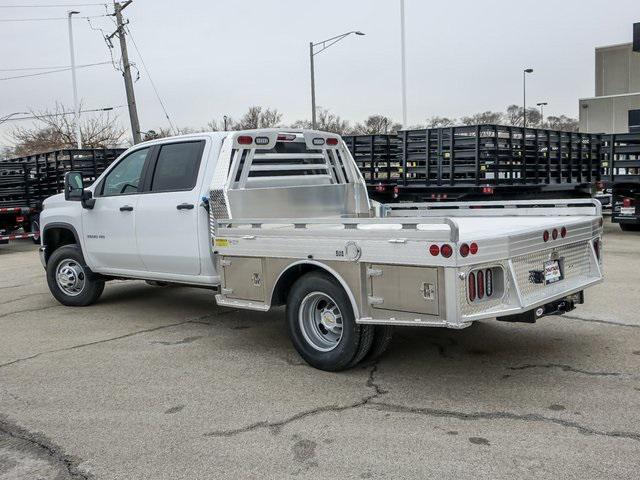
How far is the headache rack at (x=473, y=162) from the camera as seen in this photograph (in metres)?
13.7

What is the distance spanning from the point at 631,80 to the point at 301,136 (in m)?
39.0

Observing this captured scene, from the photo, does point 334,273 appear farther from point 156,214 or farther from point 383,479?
point 156,214

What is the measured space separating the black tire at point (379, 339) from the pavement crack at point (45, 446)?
7.70ft

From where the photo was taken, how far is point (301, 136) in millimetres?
7207

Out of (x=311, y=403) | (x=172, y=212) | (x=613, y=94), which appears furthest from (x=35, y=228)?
(x=613, y=94)

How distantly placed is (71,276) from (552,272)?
5956 mm

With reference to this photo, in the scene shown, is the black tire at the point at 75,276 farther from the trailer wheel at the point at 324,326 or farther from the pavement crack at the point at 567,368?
the pavement crack at the point at 567,368

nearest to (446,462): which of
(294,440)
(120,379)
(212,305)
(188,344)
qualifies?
(294,440)

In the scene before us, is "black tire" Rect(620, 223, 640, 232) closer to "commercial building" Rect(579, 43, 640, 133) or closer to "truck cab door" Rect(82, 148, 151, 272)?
"truck cab door" Rect(82, 148, 151, 272)

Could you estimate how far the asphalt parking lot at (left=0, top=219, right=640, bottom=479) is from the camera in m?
3.83

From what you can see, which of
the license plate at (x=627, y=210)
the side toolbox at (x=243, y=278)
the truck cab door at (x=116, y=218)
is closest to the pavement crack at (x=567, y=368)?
the side toolbox at (x=243, y=278)

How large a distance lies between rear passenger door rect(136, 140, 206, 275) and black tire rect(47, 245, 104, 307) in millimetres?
1435

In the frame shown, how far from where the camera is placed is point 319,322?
5.57 m

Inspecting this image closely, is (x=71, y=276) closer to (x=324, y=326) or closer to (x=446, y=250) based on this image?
(x=324, y=326)
